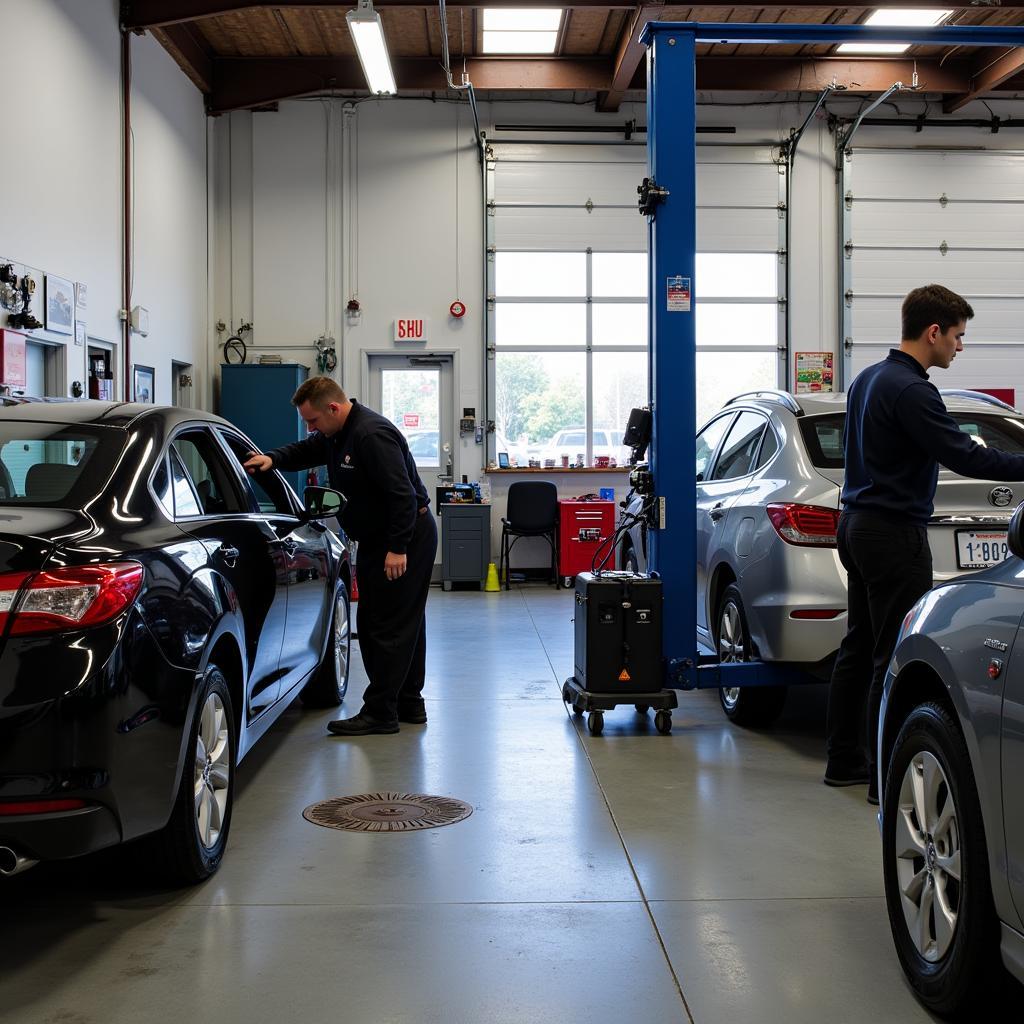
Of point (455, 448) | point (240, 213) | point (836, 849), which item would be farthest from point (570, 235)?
point (836, 849)

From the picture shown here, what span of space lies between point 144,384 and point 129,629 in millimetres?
8760

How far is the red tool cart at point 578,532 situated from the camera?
12.7 meters

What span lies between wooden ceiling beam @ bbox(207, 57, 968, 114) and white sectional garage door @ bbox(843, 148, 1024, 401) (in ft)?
3.37

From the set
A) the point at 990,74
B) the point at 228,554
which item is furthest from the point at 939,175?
the point at 228,554

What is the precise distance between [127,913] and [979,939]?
6.92ft

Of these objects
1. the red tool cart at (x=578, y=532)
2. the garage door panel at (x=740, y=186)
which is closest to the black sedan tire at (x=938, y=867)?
the red tool cart at (x=578, y=532)

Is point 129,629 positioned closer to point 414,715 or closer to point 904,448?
point 904,448

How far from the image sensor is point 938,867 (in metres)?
2.38

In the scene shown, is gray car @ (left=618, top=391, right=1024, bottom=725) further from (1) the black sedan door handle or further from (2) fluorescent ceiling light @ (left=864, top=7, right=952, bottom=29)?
(2) fluorescent ceiling light @ (left=864, top=7, right=952, bottom=29)

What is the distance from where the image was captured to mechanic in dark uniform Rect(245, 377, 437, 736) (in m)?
5.13

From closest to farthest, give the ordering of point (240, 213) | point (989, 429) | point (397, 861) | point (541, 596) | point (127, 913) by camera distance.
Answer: point (127, 913), point (397, 861), point (989, 429), point (541, 596), point (240, 213)

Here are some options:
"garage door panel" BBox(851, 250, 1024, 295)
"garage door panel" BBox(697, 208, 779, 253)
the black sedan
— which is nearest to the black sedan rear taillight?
the black sedan

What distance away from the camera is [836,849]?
11.9ft

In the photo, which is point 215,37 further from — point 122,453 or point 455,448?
point 122,453
